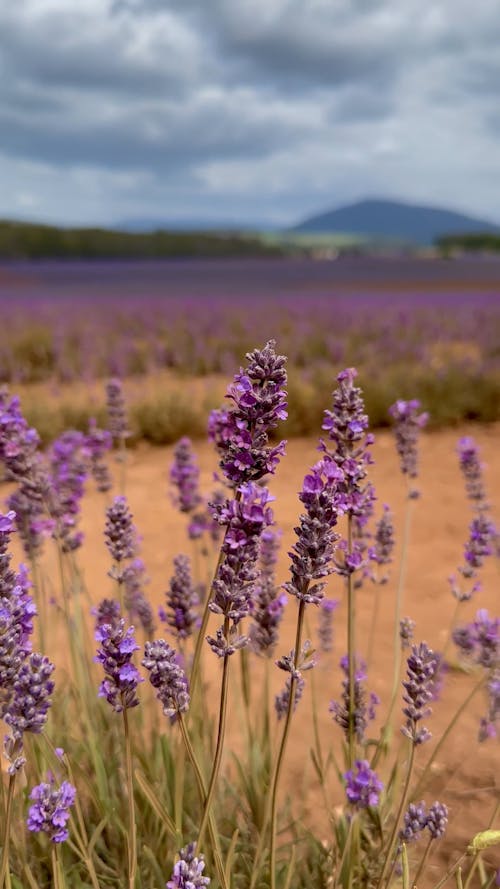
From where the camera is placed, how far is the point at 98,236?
3212 cm

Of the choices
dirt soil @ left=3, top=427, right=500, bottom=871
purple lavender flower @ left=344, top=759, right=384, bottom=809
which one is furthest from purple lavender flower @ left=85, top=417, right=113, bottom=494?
purple lavender flower @ left=344, top=759, right=384, bottom=809

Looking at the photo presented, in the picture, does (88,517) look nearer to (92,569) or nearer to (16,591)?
(92,569)

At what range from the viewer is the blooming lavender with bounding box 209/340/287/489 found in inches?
38.7

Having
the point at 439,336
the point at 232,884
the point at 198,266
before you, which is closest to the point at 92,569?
the point at 232,884

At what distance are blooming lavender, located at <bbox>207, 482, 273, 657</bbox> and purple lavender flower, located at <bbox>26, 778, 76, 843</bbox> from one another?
0.33 meters

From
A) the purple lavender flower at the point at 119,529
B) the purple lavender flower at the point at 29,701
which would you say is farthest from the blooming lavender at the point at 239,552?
the purple lavender flower at the point at 119,529

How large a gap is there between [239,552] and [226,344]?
30.5 feet

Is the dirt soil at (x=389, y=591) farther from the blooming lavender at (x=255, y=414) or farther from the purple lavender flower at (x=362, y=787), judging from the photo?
the blooming lavender at (x=255, y=414)

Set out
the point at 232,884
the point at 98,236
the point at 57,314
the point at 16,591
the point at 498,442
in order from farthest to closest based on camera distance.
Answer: the point at 98,236 → the point at 57,314 → the point at 498,442 → the point at 232,884 → the point at 16,591

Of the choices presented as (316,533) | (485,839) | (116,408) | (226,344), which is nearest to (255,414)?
(316,533)

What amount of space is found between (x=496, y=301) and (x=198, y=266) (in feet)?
43.3

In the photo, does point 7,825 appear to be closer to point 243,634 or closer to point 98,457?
point 243,634

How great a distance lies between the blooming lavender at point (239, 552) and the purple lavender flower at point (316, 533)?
58 mm

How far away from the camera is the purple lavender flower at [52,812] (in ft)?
3.45
